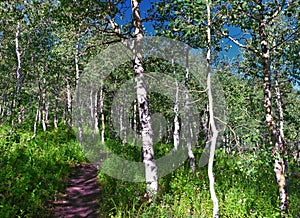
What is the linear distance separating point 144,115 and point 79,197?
13.3 ft

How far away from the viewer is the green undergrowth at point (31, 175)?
6676 millimetres

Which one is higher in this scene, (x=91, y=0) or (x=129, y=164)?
(x=91, y=0)

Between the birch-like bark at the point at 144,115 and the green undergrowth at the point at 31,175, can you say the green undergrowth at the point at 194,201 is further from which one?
the green undergrowth at the point at 31,175

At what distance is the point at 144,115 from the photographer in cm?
762

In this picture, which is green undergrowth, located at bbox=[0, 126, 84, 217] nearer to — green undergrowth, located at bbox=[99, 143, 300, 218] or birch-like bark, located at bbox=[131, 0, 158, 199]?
green undergrowth, located at bbox=[99, 143, 300, 218]

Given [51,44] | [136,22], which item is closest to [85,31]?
[136,22]

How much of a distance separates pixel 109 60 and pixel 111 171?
→ 11.7 meters

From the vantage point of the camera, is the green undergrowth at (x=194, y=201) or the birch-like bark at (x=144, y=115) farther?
the birch-like bark at (x=144, y=115)

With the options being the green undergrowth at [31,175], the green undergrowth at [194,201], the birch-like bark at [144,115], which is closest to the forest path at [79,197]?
the green undergrowth at [31,175]

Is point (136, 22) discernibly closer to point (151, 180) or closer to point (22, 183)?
point (151, 180)

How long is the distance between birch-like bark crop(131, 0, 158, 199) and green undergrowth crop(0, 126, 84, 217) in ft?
10.4

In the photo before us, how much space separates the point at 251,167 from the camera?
534 cm

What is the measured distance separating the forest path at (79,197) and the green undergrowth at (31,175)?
366mm

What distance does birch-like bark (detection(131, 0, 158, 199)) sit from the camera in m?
7.33
